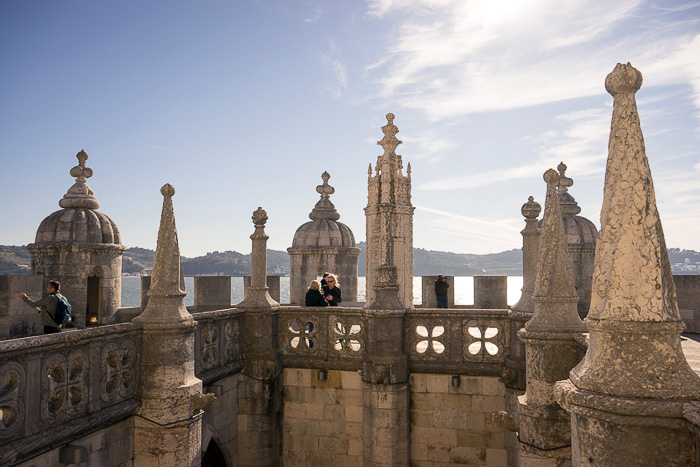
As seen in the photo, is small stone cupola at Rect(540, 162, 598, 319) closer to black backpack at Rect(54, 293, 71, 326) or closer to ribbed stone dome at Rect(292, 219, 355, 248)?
ribbed stone dome at Rect(292, 219, 355, 248)

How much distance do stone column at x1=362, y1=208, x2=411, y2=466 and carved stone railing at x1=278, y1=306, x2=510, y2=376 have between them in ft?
1.04

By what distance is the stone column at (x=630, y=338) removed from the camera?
2.70 metres

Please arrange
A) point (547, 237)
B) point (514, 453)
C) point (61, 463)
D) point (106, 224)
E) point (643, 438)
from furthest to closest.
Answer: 1. point (106, 224)
2. point (514, 453)
3. point (547, 237)
4. point (61, 463)
5. point (643, 438)

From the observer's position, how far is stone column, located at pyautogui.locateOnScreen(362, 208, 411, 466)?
8.53 meters

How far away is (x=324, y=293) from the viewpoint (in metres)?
10.8

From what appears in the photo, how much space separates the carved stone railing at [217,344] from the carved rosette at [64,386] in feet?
7.48

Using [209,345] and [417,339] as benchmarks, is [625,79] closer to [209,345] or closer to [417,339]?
[417,339]

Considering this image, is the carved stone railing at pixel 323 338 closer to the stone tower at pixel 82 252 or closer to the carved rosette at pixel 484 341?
the carved rosette at pixel 484 341

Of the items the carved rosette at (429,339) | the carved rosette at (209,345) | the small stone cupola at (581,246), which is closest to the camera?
the carved rosette at (209,345)

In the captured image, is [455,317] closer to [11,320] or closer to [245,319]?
[245,319]

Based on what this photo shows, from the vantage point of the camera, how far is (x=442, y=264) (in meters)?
192

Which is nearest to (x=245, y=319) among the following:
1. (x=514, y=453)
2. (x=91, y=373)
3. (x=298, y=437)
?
(x=298, y=437)

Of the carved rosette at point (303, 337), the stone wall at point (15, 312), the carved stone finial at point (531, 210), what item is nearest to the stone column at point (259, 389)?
the carved rosette at point (303, 337)

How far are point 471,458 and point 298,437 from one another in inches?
115
